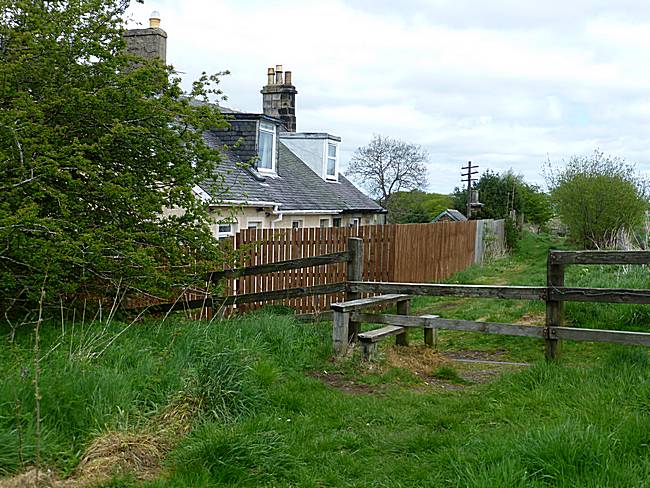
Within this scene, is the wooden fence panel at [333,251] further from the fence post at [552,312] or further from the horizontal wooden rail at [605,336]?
the horizontal wooden rail at [605,336]

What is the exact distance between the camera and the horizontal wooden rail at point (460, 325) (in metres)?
7.56

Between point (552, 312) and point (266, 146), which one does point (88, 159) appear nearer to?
point (552, 312)

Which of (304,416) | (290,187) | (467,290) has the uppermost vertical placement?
(290,187)

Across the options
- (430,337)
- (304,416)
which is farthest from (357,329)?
(304,416)

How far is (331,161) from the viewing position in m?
28.3

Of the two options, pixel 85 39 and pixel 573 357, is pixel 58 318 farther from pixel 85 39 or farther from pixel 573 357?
pixel 573 357

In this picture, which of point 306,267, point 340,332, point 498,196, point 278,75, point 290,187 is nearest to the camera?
point 340,332

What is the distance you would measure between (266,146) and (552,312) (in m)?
15.1

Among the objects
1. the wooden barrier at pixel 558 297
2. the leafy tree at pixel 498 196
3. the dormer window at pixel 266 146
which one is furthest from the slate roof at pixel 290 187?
the leafy tree at pixel 498 196

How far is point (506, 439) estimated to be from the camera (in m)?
4.81

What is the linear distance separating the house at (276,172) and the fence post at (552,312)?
469 cm

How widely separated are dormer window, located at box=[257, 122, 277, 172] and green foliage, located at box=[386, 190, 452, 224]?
26.1 m

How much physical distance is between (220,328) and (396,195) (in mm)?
43030

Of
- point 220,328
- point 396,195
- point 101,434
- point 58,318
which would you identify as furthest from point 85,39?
point 396,195
